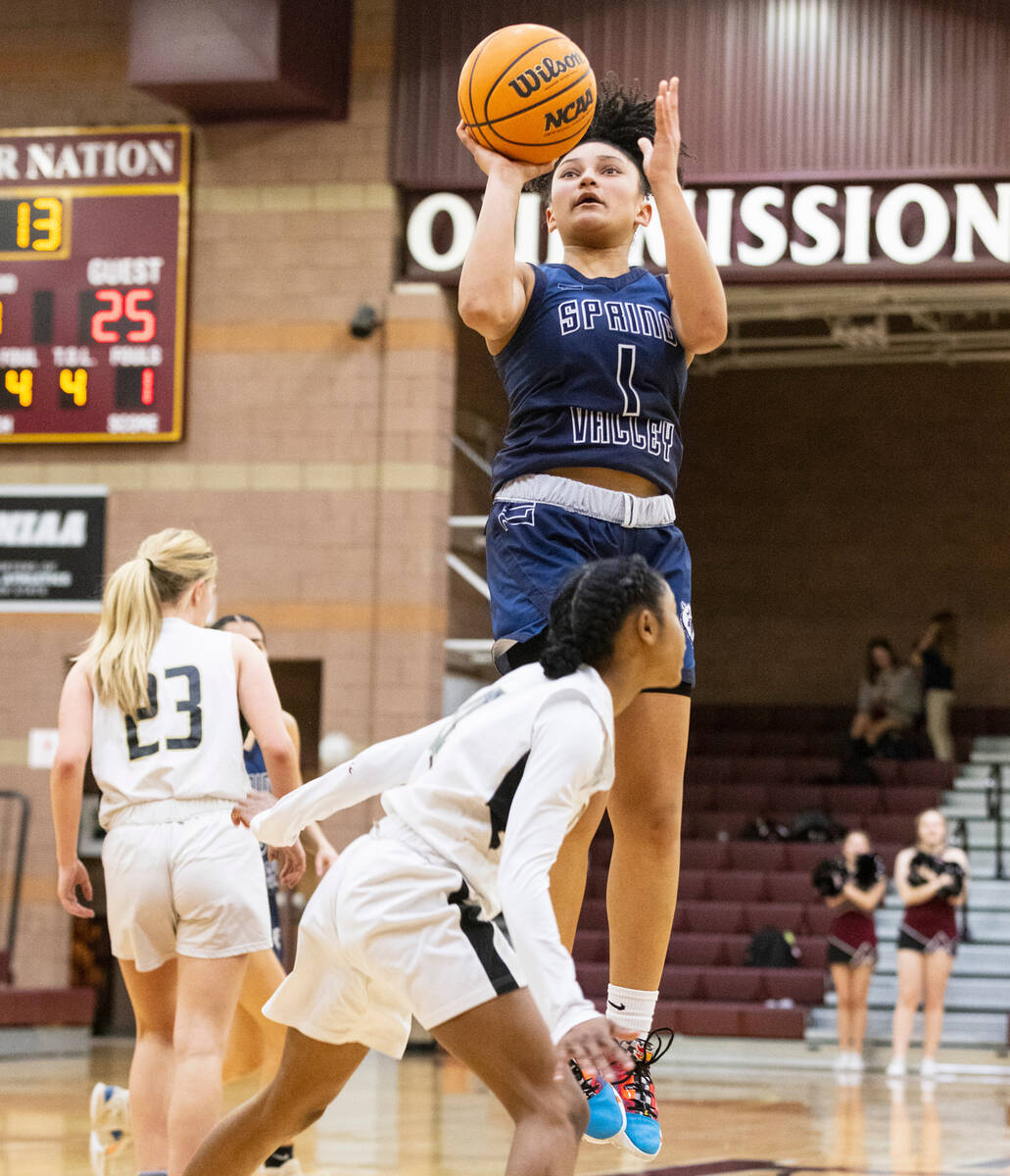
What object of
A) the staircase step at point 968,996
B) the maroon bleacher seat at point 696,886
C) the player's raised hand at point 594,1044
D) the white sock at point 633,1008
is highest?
the player's raised hand at point 594,1044

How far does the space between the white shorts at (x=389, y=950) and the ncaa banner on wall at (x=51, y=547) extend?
1021cm

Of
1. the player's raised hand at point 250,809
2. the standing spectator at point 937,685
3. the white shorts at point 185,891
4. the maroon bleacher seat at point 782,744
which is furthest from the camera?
the maroon bleacher seat at point 782,744

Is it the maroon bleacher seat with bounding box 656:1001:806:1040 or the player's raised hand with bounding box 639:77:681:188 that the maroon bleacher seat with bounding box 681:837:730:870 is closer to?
the maroon bleacher seat with bounding box 656:1001:806:1040

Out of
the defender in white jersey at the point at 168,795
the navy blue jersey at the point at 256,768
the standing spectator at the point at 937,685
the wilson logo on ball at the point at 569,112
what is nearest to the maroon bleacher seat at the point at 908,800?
the standing spectator at the point at 937,685

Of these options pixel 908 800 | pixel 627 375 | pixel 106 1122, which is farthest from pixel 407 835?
pixel 908 800

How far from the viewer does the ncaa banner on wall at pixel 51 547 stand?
1315cm

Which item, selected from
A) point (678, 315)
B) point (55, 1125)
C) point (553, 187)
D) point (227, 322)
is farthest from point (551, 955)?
point (227, 322)

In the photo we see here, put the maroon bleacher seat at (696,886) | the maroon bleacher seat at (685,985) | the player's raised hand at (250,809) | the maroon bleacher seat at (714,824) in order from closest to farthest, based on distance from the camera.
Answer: the player's raised hand at (250,809) < the maroon bleacher seat at (685,985) < the maroon bleacher seat at (696,886) < the maroon bleacher seat at (714,824)

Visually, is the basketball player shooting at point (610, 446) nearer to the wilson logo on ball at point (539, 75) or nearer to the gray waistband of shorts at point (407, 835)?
the wilson logo on ball at point (539, 75)

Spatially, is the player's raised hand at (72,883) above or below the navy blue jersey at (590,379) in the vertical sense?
below

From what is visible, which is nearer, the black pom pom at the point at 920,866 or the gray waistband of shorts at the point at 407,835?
the gray waistband of shorts at the point at 407,835

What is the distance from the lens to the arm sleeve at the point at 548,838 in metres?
2.88

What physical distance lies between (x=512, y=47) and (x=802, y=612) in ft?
54.6

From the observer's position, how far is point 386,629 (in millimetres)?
12836
